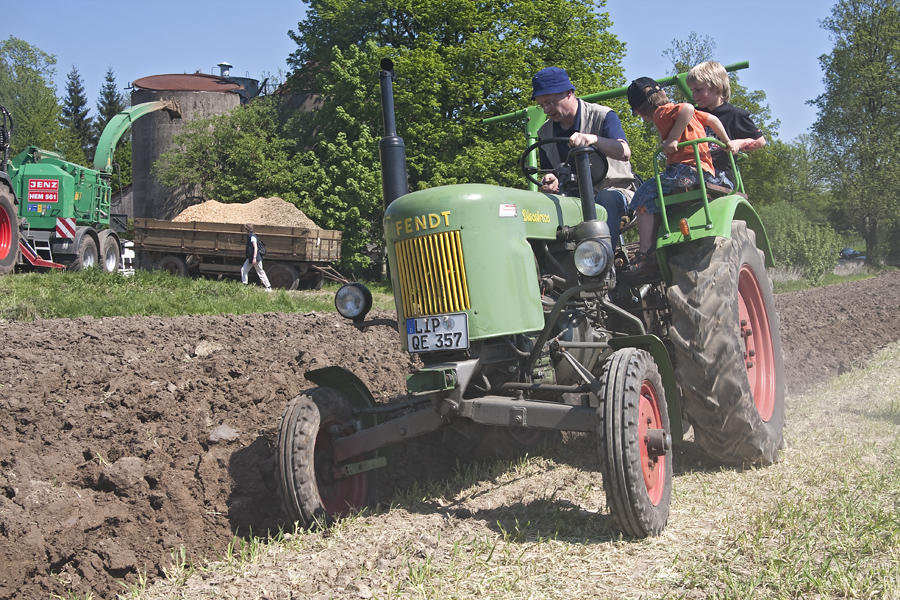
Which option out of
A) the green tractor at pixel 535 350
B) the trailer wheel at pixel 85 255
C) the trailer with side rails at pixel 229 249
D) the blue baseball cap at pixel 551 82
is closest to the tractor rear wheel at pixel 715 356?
the green tractor at pixel 535 350

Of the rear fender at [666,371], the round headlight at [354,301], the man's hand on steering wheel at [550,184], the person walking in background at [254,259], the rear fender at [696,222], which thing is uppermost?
the person walking in background at [254,259]

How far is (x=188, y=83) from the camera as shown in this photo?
3522 cm

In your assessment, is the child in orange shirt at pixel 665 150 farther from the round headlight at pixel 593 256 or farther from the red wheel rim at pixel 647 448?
the red wheel rim at pixel 647 448

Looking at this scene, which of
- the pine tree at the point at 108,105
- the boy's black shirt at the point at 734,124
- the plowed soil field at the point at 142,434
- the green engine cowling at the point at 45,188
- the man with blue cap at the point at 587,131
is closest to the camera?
the plowed soil field at the point at 142,434

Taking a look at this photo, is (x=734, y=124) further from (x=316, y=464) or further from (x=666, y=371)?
(x=316, y=464)

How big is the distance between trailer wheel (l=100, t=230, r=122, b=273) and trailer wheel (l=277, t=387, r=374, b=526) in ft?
42.9

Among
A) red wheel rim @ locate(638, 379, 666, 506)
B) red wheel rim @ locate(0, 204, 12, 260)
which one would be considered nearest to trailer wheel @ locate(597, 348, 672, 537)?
red wheel rim @ locate(638, 379, 666, 506)

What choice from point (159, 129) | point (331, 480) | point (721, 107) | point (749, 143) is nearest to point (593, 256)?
point (331, 480)

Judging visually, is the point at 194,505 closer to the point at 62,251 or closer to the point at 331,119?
the point at 62,251

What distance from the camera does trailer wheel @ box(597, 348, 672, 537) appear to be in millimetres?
3398

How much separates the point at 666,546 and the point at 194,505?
240 centimetres

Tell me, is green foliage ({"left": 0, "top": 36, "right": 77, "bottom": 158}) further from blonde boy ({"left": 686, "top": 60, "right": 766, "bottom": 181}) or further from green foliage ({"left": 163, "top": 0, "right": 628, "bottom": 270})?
blonde boy ({"left": 686, "top": 60, "right": 766, "bottom": 181})

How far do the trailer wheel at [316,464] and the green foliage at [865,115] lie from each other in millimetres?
38095

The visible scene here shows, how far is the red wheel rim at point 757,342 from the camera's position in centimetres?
519
